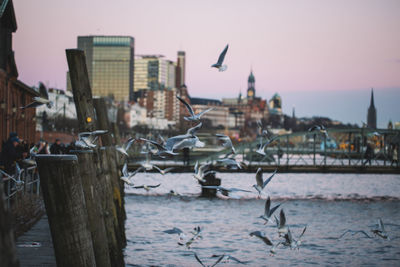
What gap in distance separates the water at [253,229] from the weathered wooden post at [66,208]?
347 inches

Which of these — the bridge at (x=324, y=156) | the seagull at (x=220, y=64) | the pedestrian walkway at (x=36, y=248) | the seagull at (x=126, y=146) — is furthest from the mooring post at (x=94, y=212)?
the bridge at (x=324, y=156)

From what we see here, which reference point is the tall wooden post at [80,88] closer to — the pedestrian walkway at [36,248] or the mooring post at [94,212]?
the pedestrian walkway at [36,248]

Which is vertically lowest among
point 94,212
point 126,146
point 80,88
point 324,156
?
point 324,156

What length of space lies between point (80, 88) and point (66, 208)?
574cm

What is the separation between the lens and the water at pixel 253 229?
15.9 m

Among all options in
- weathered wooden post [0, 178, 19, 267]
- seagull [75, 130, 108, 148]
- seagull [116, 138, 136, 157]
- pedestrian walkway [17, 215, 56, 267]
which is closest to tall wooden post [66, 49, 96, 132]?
seagull [75, 130, 108, 148]

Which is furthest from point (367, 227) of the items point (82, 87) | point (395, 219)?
point (82, 87)

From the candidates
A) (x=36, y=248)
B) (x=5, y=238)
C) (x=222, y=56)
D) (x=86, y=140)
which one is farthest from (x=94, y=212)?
(x=5, y=238)

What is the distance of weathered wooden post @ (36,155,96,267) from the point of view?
5539mm

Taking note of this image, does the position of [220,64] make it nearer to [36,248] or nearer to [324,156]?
[36,248]

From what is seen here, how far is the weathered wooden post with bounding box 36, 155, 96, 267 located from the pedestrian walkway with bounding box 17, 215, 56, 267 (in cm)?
364

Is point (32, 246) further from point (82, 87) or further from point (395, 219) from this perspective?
point (395, 219)

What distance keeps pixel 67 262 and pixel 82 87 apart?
568 cm

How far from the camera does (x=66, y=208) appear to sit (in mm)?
5766
